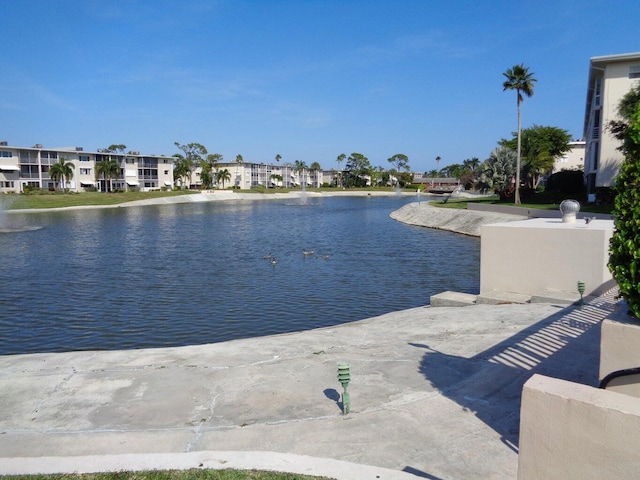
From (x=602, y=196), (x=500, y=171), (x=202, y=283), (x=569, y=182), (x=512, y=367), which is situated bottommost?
(x=202, y=283)

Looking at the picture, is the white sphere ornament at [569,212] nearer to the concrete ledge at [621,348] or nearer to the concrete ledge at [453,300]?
the concrete ledge at [453,300]

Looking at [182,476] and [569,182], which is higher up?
[569,182]

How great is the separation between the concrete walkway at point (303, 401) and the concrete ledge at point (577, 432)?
1.83 meters

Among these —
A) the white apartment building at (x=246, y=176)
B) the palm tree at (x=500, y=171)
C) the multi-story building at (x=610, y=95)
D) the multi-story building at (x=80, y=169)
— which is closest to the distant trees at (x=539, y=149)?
the palm tree at (x=500, y=171)

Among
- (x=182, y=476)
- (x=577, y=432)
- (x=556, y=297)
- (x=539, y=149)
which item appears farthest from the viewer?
(x=539, y=149)

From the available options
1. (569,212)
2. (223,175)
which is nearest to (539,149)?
(569,212)

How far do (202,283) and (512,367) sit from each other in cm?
1905

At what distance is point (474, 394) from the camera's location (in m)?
9.16

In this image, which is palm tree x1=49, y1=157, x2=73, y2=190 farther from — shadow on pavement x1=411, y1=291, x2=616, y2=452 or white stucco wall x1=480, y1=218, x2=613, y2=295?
shadow on pavement x1=411, y1=291, x2=616, y2=452

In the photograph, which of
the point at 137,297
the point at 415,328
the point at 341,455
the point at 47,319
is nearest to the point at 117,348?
the point at 47,319

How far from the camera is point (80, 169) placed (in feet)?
387

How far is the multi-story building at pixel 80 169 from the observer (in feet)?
340

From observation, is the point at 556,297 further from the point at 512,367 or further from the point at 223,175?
the point at 223,175

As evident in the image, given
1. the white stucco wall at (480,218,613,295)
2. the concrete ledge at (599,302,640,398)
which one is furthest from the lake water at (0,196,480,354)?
the concrete ledge at (599,302,640,398)
